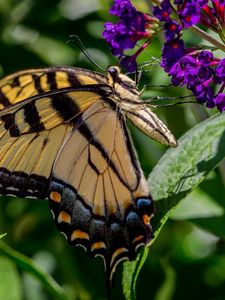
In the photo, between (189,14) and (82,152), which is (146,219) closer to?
(82,152)

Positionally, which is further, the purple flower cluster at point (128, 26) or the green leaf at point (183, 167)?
the green leaf at point (183, 167)

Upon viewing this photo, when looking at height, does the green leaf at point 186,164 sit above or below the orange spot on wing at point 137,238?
above

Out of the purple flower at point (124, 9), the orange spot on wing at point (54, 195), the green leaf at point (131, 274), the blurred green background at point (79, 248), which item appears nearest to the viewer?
the purple flower at point (124, 9)

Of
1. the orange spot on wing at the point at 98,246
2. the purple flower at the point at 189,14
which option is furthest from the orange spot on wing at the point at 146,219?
the purple flower at the point at 189,14

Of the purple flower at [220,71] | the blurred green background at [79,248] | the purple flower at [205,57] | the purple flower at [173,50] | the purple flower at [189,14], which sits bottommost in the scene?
the blurred green background at [79,248]

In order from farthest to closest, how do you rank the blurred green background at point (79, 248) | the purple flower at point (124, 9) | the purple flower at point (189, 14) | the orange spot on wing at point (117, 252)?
the blurred green background at point (79, 248)
the orange spot on wing at point (117, 252)
the purple flower at point (124, 9)
the purple flower at point (189, 14)

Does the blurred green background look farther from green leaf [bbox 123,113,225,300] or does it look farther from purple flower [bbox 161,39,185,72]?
purple flower [bbox 161,39,185,72]

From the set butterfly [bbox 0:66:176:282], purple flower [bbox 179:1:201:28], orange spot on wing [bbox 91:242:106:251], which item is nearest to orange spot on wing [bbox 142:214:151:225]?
butterfly [bbox 0:66:176:282]

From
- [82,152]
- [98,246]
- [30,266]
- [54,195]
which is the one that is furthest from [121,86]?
[30,266]

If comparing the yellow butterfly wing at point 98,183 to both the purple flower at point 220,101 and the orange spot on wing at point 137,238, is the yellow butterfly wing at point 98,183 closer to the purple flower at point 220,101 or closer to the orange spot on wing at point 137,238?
the orange spot on wing at point 137,238
